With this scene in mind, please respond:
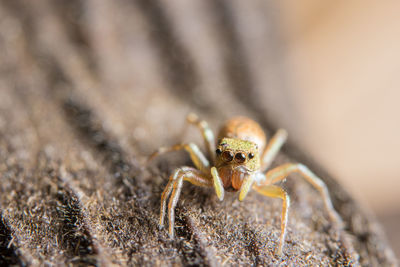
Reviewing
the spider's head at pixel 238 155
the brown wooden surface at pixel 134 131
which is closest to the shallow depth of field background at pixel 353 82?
the brown wooden surface at pixel 134 131

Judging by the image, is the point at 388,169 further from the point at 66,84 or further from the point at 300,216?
the point at 66,84

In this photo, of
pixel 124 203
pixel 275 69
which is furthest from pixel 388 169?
pixel 124 203

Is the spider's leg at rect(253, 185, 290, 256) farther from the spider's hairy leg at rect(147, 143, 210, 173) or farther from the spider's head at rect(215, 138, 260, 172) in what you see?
the spider's hairy leg at rect(147, 143, 210, 173)

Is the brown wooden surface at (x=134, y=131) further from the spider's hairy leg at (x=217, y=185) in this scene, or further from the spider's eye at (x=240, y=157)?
the spider's eye at (x=240, y=157)

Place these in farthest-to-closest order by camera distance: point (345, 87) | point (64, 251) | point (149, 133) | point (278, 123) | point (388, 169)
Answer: point (345, 87) < point (388, 169) < point (278, 123) < point (149, 133) < point (64, 251)

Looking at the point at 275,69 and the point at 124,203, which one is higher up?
the point at 275,69

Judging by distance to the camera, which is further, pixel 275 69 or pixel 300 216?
pixel 275 69

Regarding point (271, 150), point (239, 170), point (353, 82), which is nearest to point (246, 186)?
point (239, 170)
